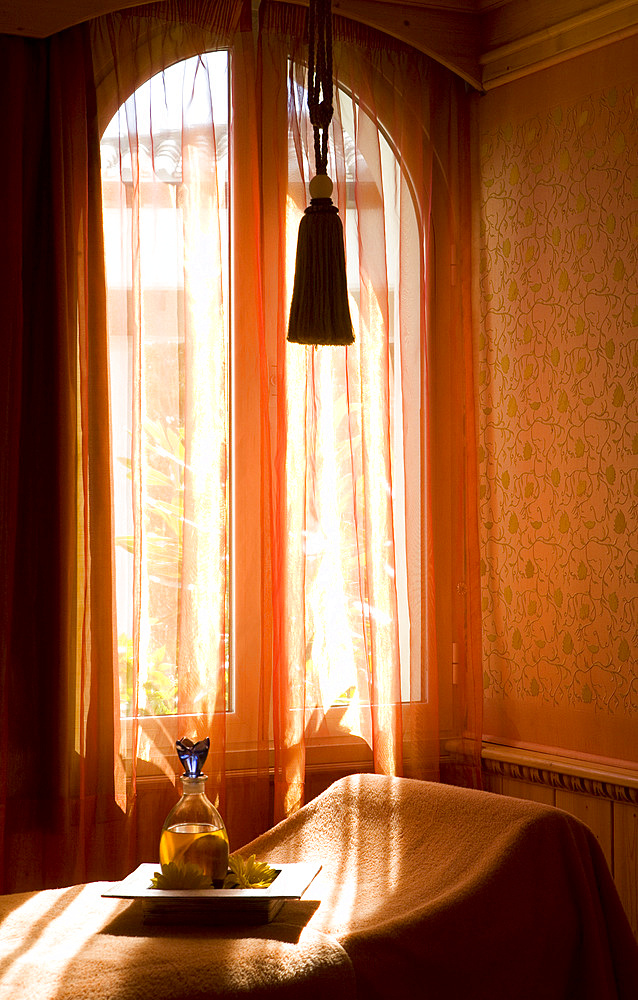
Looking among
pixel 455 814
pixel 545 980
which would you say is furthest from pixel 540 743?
pixel 545 980

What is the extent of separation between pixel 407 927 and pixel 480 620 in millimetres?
1256

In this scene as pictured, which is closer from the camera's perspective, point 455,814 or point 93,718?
point 455,814

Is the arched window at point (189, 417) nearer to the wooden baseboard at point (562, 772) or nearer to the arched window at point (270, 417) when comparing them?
the arched window at point (270, 417)

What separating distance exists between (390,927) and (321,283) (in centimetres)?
109

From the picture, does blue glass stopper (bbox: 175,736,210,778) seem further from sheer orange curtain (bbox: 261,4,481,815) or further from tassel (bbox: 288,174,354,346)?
sheer orange curtain (bbox: 261,4,481,815)

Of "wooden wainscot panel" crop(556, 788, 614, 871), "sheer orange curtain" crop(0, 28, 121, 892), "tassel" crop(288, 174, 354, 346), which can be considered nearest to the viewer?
"tassel" crop(288, 174, 354, 346)

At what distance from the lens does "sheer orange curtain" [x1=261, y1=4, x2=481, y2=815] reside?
2.72 m

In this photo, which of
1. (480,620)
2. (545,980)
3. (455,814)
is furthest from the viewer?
(480,620)

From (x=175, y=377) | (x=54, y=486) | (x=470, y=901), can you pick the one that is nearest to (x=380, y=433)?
(x=175, y=377)

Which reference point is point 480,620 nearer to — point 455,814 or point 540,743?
point 540,743

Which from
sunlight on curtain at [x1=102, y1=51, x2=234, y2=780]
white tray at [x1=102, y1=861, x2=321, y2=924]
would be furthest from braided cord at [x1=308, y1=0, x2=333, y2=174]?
white tray at [x1=102, y1=861, x2=321, y2=924]

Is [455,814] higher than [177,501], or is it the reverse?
[177,501]

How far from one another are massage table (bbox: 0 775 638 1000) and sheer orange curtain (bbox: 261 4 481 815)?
52 centimetres

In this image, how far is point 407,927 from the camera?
1.76 meters
